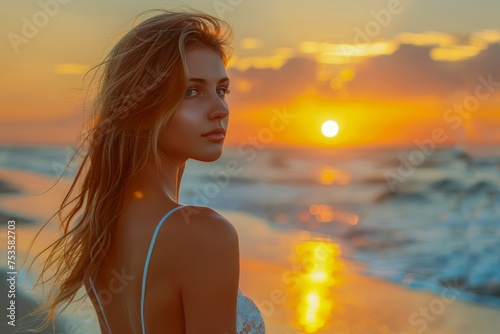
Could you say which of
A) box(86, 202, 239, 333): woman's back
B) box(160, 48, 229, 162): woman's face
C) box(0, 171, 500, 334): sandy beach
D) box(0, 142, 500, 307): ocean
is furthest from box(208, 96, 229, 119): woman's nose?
box(0, 142, 500, 307): ocean

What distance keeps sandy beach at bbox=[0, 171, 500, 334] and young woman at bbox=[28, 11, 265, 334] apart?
14.4ft

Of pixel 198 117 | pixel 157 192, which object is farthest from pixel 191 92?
pixel 157 192

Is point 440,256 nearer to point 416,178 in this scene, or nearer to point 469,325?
point 469,325

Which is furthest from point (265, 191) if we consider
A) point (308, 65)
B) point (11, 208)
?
point (11, 208)

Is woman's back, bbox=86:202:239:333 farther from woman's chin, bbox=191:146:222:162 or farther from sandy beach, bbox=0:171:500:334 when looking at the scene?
sandy beach, bbox=0:171:500:334

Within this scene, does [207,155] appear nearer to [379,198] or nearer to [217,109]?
[217,109]

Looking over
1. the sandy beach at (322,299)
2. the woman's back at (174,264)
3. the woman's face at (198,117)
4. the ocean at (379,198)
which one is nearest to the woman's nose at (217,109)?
the woman's face at (198,117)

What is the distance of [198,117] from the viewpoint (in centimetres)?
182

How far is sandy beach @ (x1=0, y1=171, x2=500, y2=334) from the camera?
6.54 metres

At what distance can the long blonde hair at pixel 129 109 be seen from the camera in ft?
5.90

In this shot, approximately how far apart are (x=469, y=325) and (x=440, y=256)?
3636 mm

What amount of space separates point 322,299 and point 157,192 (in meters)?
5.63

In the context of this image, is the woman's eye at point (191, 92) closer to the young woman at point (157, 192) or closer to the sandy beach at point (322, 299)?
the young woman at point (157, 192)

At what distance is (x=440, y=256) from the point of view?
10523mm
